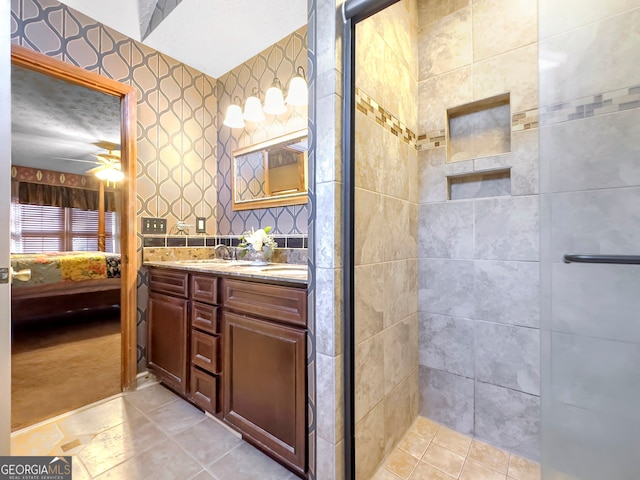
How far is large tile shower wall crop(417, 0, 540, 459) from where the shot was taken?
1417 millimetres

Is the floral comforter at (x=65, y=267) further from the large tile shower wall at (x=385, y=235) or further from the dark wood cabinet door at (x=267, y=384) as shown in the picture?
the large tile shower wall at (x=385, y=235)

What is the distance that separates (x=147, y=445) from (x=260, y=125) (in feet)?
7.36

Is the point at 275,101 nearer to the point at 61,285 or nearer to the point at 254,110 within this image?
the point at 254,110

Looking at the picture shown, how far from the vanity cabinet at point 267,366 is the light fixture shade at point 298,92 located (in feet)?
4.50

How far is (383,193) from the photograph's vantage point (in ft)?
4.49

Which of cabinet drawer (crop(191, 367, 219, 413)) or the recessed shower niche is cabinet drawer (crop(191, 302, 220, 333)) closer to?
cabinet drawer (crop(191, 367, 219, 413))

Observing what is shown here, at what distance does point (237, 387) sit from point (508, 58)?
2240mm

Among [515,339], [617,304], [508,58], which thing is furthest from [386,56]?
[515,339]

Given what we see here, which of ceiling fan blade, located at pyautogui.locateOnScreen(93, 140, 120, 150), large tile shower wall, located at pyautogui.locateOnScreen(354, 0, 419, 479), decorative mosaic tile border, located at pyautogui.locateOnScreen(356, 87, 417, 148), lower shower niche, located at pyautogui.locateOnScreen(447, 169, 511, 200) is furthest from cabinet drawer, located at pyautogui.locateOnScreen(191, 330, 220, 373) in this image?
ceiling fan blade, located at pyautogui.locateOnScreen(93, 140, 120, 150)

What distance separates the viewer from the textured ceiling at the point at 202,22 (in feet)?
6.00

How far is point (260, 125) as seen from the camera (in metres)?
2.31

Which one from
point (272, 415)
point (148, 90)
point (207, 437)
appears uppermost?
point (148, 90)

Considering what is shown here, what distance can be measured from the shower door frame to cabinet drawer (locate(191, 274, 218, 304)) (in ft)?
2.74

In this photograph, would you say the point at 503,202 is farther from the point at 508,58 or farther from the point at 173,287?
the point at 173,287
